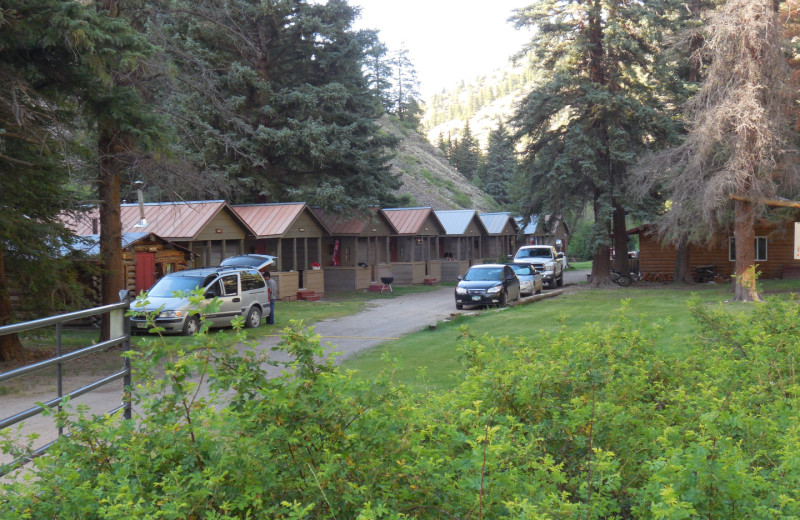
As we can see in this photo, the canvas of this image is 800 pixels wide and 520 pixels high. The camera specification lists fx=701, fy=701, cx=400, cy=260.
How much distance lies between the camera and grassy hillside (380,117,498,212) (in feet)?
301

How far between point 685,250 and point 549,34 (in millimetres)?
13705

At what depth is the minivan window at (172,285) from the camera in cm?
1948

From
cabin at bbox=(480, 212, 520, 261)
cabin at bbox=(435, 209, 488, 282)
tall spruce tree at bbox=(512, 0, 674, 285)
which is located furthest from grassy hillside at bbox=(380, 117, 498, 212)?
tall spruce tree at bbox=(512, 0, 674, 285)

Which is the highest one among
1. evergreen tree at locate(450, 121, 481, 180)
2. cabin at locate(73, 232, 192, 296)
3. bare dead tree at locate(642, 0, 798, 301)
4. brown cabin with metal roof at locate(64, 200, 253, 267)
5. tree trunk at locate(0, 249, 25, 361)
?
evergreen tree at locate(450, 121, 481, 180)

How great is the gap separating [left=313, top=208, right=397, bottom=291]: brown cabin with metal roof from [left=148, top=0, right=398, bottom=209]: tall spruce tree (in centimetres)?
126

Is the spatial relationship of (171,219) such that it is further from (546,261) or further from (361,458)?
(361,458)

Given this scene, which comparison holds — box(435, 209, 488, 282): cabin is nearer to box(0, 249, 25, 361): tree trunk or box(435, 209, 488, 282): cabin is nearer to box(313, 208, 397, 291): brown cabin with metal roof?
box(313, 208, 397, 291): brown cabin with metal roof

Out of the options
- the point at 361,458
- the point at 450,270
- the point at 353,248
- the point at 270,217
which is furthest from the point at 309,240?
the point at 361,458

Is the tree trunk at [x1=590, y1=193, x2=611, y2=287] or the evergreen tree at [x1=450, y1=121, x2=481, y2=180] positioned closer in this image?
the tree trunk at [x1=590, y1=193, x2=611, y2=287]

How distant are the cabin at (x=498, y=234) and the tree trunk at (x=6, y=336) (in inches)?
1663

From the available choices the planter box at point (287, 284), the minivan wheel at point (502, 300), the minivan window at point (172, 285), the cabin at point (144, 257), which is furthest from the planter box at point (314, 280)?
the minivan window at point (172, 285)

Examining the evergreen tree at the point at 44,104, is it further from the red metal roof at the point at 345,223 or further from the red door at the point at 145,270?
the red metal roof at the point at 345,223

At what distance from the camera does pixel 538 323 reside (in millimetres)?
Answer: 20141

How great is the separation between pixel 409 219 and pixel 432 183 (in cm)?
5643
